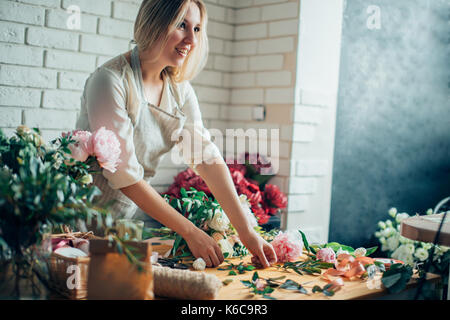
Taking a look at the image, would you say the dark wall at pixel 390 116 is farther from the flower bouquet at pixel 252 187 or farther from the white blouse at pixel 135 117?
the white blouse at pixel 135 117

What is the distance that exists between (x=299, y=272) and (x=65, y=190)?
2.29 ft

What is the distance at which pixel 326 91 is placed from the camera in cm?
301

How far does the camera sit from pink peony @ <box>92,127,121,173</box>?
3.67 feet

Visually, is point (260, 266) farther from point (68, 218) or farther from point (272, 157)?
point (272, 157)

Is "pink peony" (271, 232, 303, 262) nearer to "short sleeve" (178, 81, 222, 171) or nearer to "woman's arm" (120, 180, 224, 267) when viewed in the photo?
"woman's arm" (120, 180, 224, 267)

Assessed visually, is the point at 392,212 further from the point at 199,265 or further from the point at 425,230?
the point at 199,265

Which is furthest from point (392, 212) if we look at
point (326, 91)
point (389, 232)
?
point (326, 91)

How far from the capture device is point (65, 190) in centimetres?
93

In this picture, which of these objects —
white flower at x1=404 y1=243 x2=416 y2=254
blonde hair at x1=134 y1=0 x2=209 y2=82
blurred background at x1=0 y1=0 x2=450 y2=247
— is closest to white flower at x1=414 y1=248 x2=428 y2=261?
white flower at x1=404 y1=243 x2=416 y2=254

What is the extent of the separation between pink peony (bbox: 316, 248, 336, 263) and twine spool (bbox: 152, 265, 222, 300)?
458 mm

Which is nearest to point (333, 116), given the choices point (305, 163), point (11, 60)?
point (305, 163)

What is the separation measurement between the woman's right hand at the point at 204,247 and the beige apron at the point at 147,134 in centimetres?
38

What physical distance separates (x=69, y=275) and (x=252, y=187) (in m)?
1.73

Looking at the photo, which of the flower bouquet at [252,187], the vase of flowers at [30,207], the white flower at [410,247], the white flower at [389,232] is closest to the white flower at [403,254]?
the white flower at [410,247]
